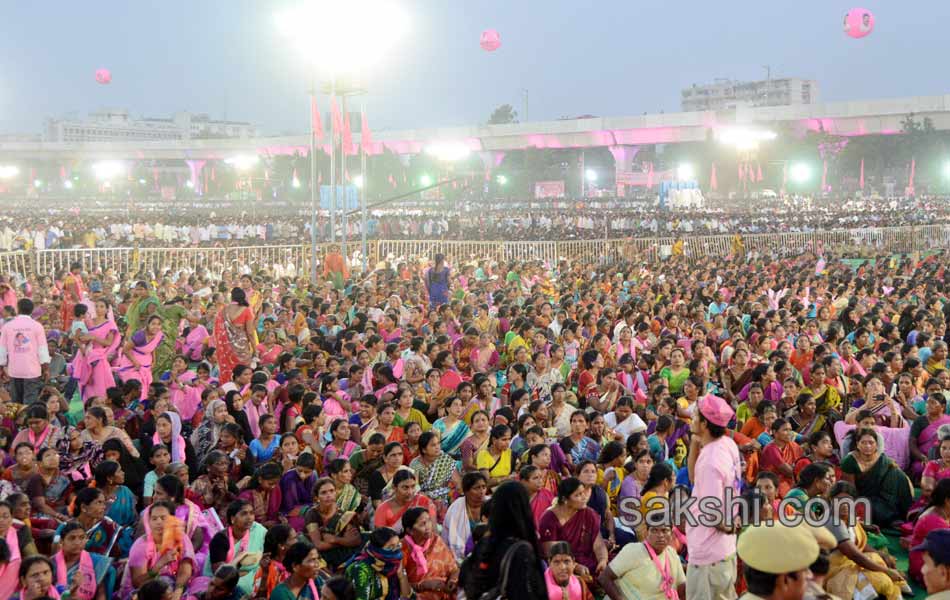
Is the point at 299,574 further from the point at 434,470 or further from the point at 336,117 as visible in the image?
the point at 336,117

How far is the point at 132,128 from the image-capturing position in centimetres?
17375

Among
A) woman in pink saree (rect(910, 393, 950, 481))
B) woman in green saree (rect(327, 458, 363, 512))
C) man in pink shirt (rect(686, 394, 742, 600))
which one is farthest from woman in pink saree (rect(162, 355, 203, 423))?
woman in pink saree (rect(910, 393, 950, 481))

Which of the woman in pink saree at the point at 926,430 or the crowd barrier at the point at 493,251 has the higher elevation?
the crowd barrier at the point at 493,251

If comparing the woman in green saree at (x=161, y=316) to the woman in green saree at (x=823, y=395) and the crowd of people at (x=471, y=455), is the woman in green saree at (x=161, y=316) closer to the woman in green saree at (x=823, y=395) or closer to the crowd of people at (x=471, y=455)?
the crowd of people at (x=471, y=455)

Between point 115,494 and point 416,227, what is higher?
point 416,227

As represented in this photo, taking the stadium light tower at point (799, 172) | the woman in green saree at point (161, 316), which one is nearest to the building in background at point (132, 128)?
the stadium light tower at point (799, 172)

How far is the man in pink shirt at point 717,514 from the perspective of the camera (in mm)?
4891

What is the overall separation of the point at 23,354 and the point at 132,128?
17477 cm

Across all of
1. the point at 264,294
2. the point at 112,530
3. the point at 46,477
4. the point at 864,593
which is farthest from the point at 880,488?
the point at 264,294

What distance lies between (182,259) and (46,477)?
1287 centimetres

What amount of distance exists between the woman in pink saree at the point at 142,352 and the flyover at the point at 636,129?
144ft

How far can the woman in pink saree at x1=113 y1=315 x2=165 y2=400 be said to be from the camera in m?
9.34

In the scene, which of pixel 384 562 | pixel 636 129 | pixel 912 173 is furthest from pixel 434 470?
pixel 912 173

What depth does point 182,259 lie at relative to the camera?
1891 cm
